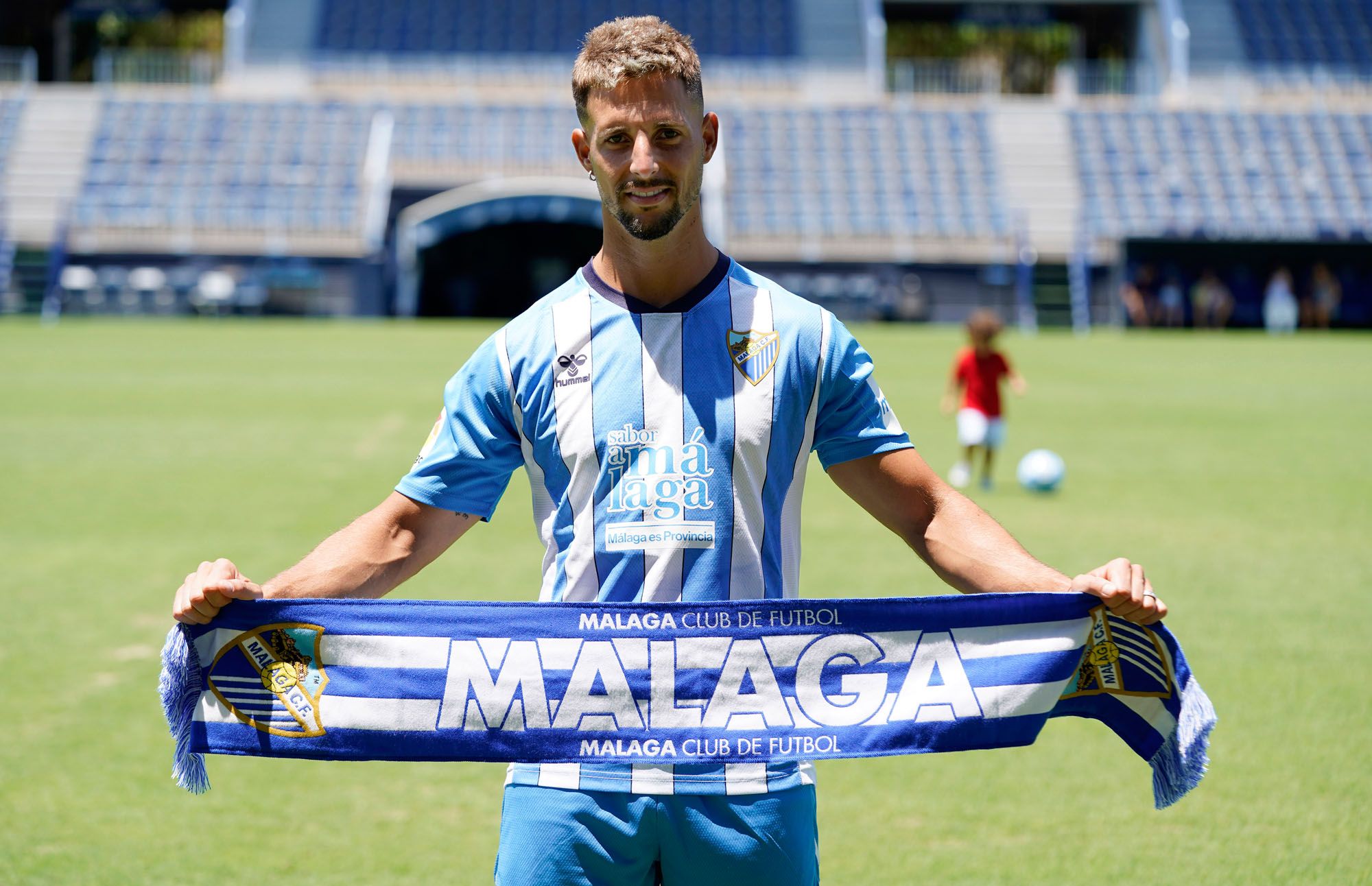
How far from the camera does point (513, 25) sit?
154 feet

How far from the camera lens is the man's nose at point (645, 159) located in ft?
8.93

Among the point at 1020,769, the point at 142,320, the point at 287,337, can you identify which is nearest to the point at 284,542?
the point at 1020,769

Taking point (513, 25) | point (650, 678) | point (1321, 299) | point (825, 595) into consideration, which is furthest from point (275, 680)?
point (513, 25)

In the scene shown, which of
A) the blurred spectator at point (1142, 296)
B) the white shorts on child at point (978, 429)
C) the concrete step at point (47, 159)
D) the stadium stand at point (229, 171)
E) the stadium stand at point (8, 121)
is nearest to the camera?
the white shorts on child at point (978, 429)

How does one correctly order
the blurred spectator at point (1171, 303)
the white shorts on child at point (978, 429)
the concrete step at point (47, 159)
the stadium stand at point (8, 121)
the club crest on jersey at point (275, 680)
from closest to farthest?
1. the club crest on jersey at point (275, 680)
2. the white shorts on child at point (978, 429)
3. the blurred spectator at point (1171, 303)
4. the concrete step at point (47, 159)
5. the stadium stand at point (8, 121)

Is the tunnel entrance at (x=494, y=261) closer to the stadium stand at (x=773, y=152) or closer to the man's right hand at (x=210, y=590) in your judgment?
the stadium stand at (x=773, y=152)

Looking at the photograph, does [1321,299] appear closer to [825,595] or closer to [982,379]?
[982,379]

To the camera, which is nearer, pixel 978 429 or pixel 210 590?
pixel 210 590

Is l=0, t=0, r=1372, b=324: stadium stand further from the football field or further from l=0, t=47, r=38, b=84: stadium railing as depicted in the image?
the football field

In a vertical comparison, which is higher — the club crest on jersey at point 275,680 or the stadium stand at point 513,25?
the stadium stand at point 513,25

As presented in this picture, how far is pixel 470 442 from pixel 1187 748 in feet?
5.43

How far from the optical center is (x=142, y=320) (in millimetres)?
37156

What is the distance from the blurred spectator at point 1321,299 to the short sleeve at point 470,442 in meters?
39.7

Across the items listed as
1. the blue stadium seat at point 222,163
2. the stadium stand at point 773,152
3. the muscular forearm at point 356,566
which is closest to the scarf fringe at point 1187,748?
the muscular forearm at point 356,566
